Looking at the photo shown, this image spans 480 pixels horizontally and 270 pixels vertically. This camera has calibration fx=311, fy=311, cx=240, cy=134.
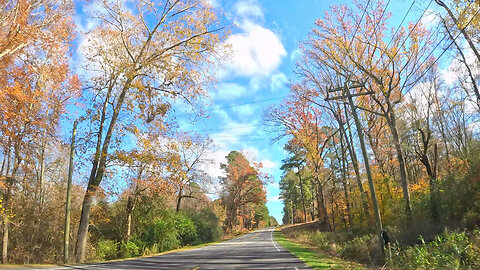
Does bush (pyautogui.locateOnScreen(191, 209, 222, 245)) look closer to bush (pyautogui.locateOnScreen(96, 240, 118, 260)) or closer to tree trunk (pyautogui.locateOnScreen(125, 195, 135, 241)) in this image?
tree trunk (pyautogui.locateOnScreen(125, 195, 135, 241))

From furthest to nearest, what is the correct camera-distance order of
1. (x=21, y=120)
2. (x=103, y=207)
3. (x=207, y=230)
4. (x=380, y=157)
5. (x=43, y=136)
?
(x=207, y=230)
(x=380, y=157)
(x=103, y=207)
(x=43, y=136)
(x=21, y=120)

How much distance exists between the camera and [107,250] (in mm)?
20578

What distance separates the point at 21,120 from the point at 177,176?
8712mm

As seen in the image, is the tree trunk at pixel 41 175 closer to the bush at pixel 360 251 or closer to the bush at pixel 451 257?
the bush at pixel 360 251

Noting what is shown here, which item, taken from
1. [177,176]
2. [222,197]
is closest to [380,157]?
[177,176]

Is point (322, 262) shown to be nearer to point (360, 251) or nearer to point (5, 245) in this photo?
point (360, 251)

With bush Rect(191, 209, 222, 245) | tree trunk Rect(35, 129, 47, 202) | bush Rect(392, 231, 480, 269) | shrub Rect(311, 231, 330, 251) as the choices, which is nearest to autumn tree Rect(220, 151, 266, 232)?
bush Rect(191, 209, 222, 245)

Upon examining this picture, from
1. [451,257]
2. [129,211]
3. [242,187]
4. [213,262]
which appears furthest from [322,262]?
[242,187]

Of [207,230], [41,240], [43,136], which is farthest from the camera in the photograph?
Result: [207,230]

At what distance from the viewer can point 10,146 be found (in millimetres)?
17375

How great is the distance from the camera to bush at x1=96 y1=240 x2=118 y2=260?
19.8 meters

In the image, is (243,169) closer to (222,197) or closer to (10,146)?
(222,197)

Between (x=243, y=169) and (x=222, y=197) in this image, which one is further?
(x=222, y=197)

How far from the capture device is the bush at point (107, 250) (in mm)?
19800
